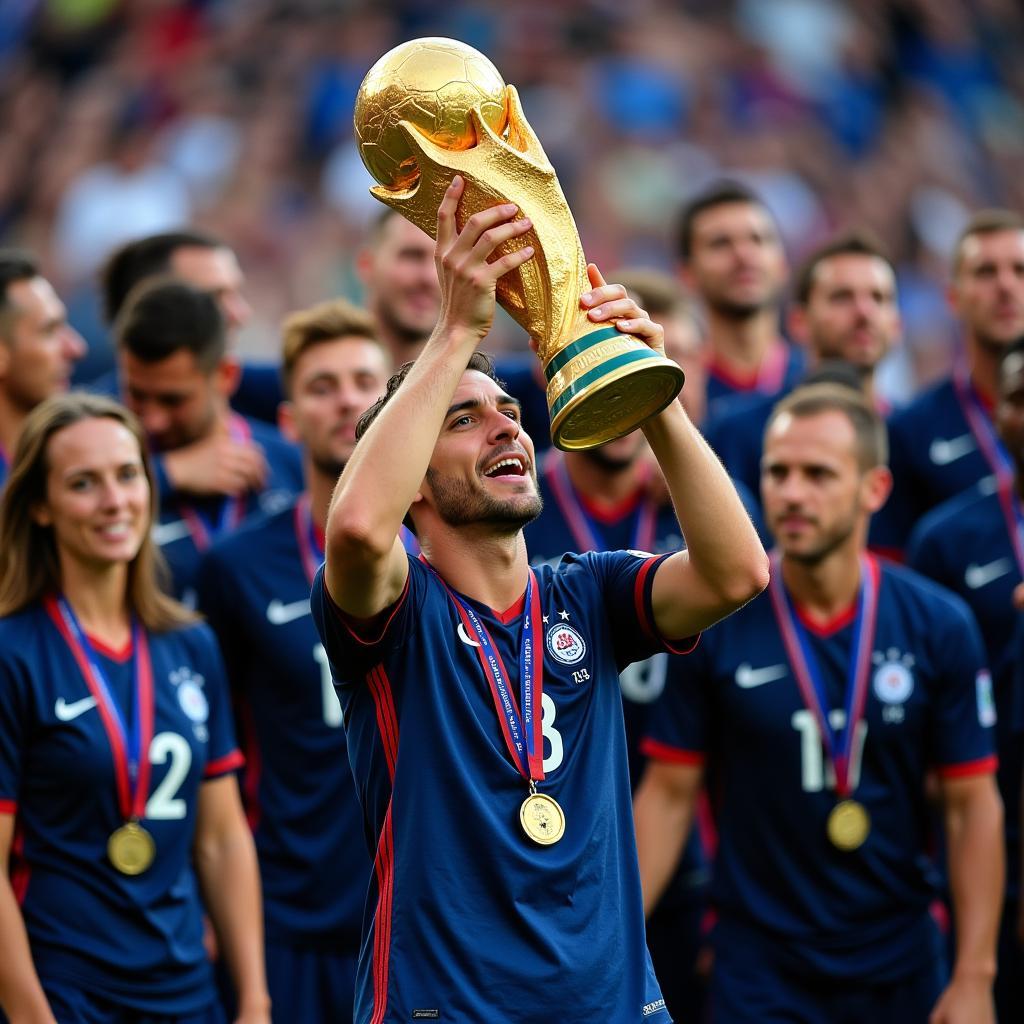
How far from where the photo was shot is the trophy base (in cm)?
317

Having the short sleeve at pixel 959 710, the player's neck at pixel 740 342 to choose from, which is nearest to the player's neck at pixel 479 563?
the short sleeve at pixel 959 710

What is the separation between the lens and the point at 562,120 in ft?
51.7

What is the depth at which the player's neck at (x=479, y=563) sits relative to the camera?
11.8 ft

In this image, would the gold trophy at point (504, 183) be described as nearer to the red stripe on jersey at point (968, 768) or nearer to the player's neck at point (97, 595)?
the player's neck at point (97, 595)

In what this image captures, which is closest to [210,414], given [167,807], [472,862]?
[167,807]

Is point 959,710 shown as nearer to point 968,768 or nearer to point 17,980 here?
point 968,768

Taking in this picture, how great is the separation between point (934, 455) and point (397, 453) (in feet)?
12.6

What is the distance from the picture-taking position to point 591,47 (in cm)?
1638

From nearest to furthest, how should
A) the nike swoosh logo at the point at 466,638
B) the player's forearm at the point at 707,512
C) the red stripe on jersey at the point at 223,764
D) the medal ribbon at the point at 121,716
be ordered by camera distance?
the player's forearm at the point at 707,512, the nike swoosh logo at the point at 466,638, the medal ribbon at the point at 121,716, the red stripe on jersey at the point at 223,764

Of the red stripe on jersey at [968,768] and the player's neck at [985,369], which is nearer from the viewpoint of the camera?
the red stripe on jersey at [968,768]

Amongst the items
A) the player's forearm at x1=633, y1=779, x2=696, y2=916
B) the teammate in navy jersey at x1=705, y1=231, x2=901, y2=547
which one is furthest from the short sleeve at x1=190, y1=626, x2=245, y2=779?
the teammate in navy jersey at x1=705, y1=231, x2=901, y2=547

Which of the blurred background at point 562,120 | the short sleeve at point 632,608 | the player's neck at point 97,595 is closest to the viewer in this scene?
the short sleeve at point 632,608

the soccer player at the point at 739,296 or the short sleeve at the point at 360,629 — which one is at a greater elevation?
the soccer player at the point at 739,296

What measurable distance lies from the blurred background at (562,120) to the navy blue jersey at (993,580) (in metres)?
6.85
